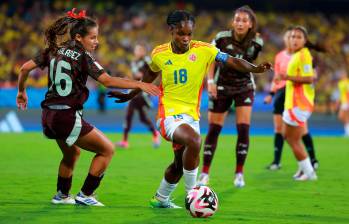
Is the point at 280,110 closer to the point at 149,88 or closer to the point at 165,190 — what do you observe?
the point at 165,190

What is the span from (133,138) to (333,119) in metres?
8.37

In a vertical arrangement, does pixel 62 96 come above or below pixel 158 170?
above

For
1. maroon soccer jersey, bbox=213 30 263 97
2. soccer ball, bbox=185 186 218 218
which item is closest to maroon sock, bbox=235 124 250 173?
maroon soccer jersey, bbox=213 30 263 97

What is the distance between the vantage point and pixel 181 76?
7.56 meters

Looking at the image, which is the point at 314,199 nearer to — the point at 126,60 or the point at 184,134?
the point at 184,134

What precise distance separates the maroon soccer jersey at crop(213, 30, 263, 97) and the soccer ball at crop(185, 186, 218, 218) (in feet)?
10.9

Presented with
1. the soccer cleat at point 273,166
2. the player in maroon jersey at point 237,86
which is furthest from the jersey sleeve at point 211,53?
the soccer cleat at point 273,166

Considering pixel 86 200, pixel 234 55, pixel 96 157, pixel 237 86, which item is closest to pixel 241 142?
pixel 237 86

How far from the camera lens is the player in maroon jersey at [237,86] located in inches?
394

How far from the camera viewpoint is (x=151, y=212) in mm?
7473

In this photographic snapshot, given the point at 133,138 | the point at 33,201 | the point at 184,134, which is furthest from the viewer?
the point at 133,138

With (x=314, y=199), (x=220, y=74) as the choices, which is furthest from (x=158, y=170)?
(x=314, y=199)

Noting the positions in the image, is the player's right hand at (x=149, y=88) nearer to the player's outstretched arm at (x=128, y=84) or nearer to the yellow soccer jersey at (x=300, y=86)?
the player's outstretched arm at (x=128, y=84)

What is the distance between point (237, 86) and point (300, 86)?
1.35 meters
